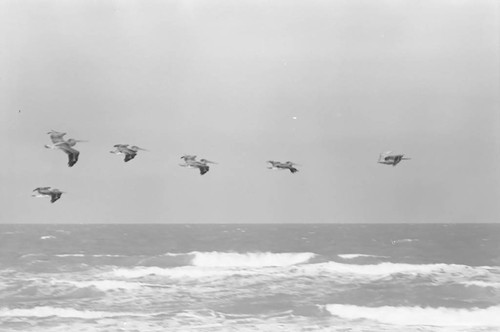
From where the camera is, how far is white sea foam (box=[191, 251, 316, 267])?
120ft

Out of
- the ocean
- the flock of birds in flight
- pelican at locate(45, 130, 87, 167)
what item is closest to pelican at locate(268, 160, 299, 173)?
the flock of birds in flight

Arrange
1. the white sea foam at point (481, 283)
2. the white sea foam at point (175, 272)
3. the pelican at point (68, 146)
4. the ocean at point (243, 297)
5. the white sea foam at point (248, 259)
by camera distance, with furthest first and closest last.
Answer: the white sea foam at point (248, 259) < the white sea foam at point (175, 272) < the white sea foam at point (481, 283) < the ocean at point (243, 297) < the pelican at point (68, 146)

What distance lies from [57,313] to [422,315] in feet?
32.1

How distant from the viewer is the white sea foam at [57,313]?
18094 mm

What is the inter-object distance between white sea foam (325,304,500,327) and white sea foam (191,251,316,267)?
650 inches

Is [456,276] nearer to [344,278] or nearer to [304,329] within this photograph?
[344,278]

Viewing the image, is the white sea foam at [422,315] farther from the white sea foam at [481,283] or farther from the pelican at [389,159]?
the pelican at [389,159]

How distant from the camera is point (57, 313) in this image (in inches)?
727

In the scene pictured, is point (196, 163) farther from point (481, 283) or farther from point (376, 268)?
point (376, 268)

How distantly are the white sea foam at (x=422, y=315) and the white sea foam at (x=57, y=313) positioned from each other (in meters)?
5.72

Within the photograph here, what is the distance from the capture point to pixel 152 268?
100 feet

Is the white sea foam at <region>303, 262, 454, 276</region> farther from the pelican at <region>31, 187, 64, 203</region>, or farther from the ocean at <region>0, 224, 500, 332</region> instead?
the pelican at <region>31, 187, 64, 203</region>

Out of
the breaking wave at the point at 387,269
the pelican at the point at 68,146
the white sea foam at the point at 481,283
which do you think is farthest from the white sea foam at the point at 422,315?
the pelican at the point at 68,146

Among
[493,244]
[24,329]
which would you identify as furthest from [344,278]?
[493,244]
